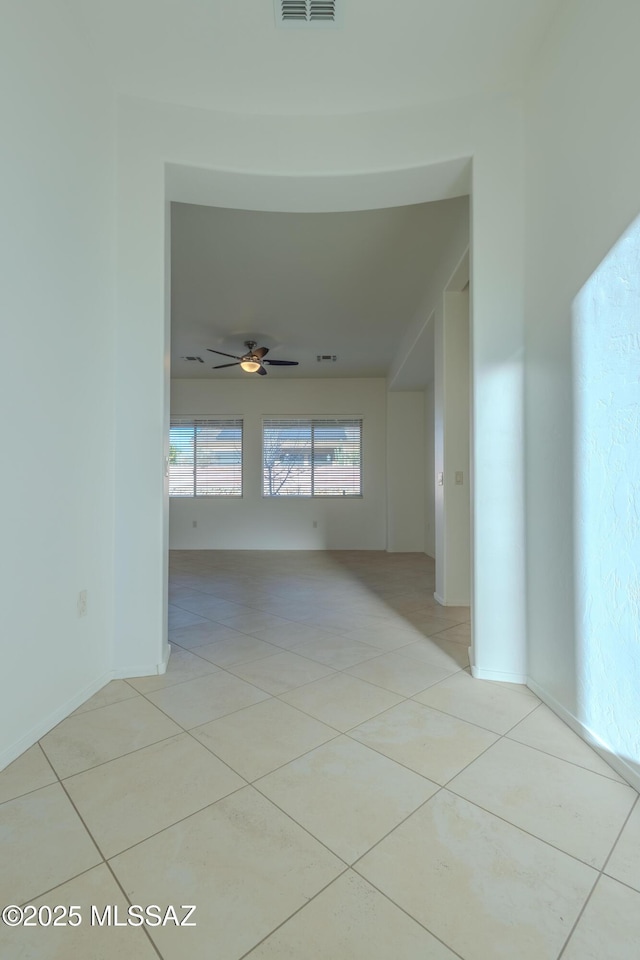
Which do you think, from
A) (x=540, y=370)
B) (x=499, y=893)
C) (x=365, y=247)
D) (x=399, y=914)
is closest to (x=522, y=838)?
(x=499, y=893)

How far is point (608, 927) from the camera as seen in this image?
91cm

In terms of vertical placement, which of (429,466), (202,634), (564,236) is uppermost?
(564,236)

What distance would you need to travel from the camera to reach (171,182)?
234 cm

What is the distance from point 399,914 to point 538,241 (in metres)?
2.38

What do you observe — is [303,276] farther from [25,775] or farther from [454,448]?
[25,775]

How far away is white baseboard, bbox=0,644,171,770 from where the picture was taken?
1.50 meters

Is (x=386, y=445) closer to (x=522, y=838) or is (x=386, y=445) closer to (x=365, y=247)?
(x=365, y=247)

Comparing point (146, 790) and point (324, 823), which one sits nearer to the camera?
point (324, 823)

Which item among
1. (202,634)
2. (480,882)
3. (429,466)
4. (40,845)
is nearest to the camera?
(480,882)

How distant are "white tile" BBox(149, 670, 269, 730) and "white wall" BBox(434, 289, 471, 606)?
2114 millimetres

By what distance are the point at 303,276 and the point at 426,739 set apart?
11.9 feet

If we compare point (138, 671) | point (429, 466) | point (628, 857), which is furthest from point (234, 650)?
point (429, 466)

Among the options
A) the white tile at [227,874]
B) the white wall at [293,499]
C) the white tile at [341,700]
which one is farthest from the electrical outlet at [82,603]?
the white wall at [293,499]

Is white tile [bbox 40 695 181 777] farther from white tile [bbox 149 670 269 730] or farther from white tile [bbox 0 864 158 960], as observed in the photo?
white tile [bbox 0 864 158 960]
